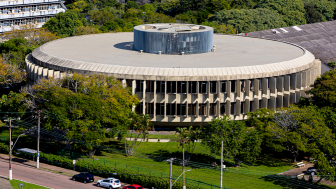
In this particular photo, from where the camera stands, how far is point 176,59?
10412cm

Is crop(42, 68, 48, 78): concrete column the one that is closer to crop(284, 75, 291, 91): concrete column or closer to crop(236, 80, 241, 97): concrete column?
crop(236, 80, 241, 97): concrete column

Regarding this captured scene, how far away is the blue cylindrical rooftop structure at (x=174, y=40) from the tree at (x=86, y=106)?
24942mm

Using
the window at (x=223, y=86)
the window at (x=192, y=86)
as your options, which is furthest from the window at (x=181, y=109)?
the window at (x=223, y=86)

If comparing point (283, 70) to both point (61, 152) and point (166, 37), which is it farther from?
point (61, 152)

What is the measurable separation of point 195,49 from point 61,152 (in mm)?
38657

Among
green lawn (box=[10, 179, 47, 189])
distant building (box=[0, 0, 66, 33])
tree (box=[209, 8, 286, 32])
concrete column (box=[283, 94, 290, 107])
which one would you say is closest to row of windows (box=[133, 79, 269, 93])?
concrete column (box=[283, 94, 290, 107])

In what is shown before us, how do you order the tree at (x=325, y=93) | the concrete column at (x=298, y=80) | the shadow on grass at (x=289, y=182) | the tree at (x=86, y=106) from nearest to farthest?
the shadow on grass at (x=289, y=182), the tree at (x=86, y=106), the tree at (x=325, y=93), the concrete column at (x=298, y=80)

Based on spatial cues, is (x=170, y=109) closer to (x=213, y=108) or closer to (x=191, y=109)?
(x=191, y=109)

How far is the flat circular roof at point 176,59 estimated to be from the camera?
9381 centimetres

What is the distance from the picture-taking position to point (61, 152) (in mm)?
87312

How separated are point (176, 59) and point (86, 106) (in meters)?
28.5

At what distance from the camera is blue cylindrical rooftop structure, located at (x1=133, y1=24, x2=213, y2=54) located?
356 ft

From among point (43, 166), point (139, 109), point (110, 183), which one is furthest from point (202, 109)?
point (43, 166)

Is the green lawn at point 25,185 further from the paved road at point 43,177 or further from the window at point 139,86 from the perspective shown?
the window at point 139,86
